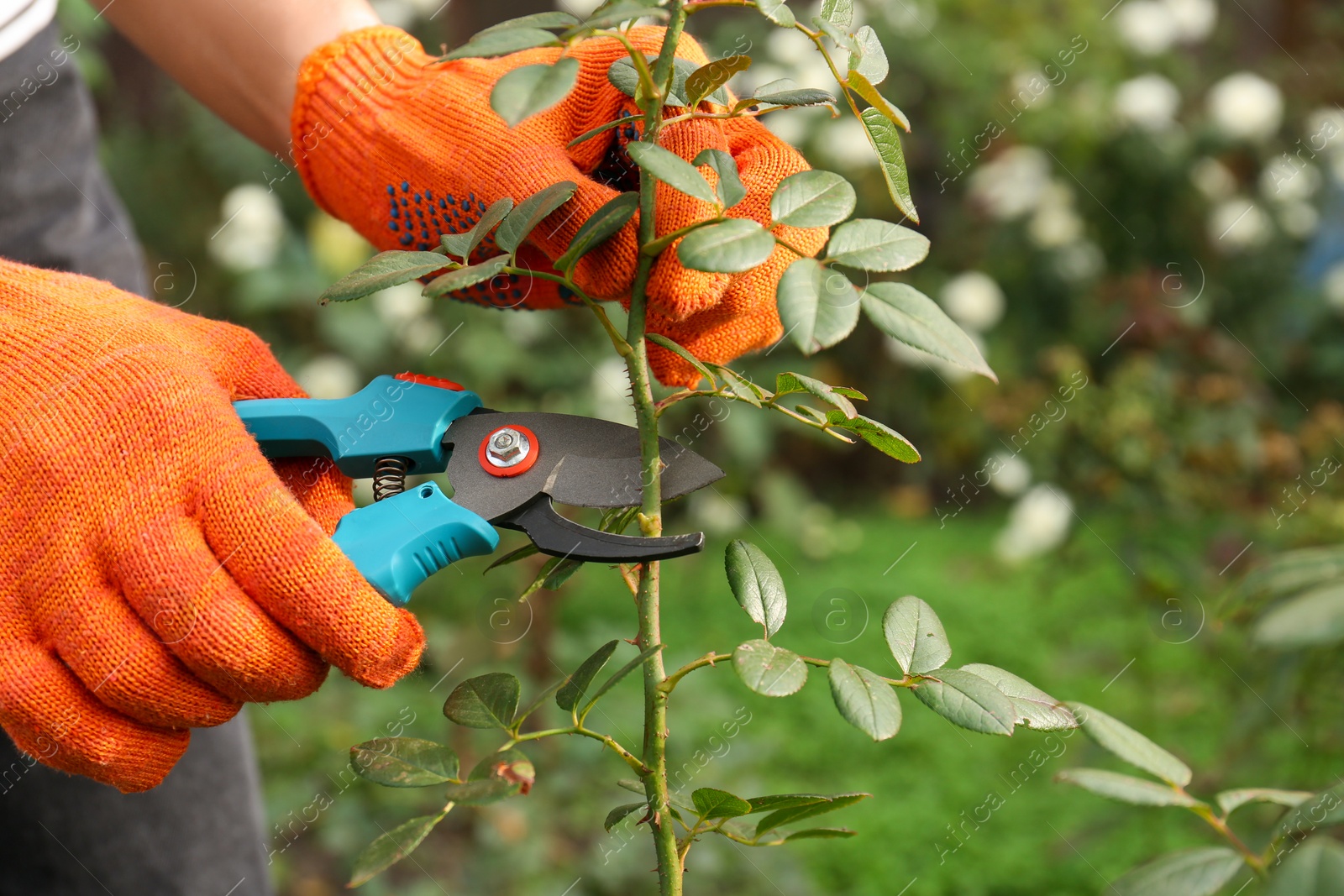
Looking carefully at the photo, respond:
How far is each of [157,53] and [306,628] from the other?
2.98ft

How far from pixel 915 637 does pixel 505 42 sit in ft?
1.58

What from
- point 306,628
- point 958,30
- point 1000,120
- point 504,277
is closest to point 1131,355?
point 1000,120

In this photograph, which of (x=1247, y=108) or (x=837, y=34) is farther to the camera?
(x=1247, y=108)

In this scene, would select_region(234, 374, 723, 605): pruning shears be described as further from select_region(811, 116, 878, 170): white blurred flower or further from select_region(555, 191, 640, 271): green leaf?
select_region(811, 116, 878, 170): white blurred flower

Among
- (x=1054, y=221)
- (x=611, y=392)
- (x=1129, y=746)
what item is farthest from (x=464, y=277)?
(x=1054, y=221)

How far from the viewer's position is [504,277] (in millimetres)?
1120

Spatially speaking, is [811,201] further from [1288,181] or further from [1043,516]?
[1288,181]

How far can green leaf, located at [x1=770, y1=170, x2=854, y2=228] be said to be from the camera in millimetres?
694

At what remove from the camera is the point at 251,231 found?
2.54 m

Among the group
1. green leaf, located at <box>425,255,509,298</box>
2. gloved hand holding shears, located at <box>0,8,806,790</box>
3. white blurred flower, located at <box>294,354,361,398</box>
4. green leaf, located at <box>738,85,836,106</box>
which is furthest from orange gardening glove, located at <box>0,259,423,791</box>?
white blurred flower, located at <box>294,354,361,398</box>

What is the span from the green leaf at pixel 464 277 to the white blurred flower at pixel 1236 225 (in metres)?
2.91

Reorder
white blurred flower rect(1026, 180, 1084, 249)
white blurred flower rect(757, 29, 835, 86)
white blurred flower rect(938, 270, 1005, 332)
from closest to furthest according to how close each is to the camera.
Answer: white blurred flower rect(757, 29, 835, 86), white blurred flower rect(938, 270, 1005, 332), white blurred flower rect(1026, 180, 1084, 249)

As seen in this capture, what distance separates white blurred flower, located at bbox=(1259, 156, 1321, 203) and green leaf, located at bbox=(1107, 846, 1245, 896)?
9.94 feet

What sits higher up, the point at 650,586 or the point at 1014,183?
the point at 650,586
